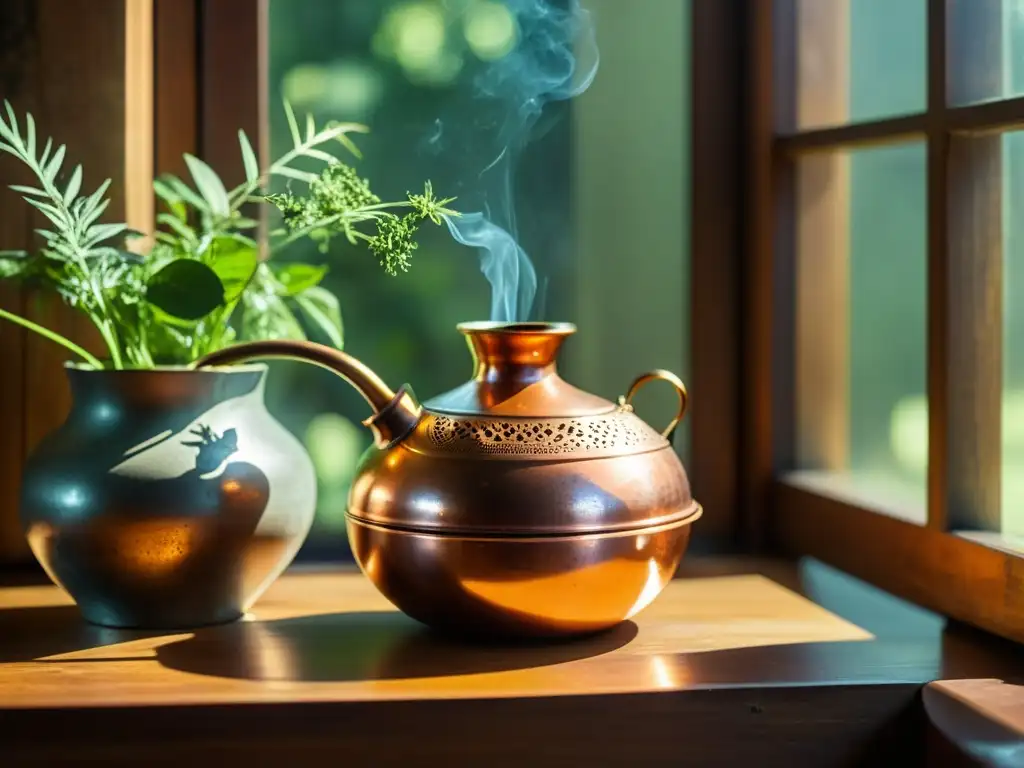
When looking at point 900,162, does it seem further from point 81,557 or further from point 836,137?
point 81,557

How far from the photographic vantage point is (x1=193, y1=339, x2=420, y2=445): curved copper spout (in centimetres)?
121

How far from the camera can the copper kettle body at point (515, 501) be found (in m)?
1.11

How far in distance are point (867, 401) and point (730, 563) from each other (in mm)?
316

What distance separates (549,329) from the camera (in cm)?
121

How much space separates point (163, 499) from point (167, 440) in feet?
0.23

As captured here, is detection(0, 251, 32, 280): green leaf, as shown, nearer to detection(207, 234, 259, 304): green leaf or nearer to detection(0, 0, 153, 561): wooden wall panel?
detection(0, 0, 153, 561): wooden wall panel

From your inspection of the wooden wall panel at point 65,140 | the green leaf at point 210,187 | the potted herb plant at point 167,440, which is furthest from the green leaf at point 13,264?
the green leaf at point 210,187

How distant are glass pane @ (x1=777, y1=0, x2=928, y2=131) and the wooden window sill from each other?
753 mm

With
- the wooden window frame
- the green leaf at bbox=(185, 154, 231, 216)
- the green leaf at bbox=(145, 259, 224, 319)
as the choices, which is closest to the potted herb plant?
the green leaf at bbox=(145, 259, 224, 319)

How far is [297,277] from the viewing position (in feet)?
4.89

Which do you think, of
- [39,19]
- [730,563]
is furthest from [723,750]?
[39,19]

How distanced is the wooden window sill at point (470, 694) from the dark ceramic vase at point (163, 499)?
0.05 m

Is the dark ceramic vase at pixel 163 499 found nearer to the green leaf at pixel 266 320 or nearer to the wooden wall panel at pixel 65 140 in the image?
the green leaf at pixel 266 320

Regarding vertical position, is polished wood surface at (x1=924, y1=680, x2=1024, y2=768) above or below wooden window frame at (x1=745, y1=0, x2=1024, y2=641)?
below
